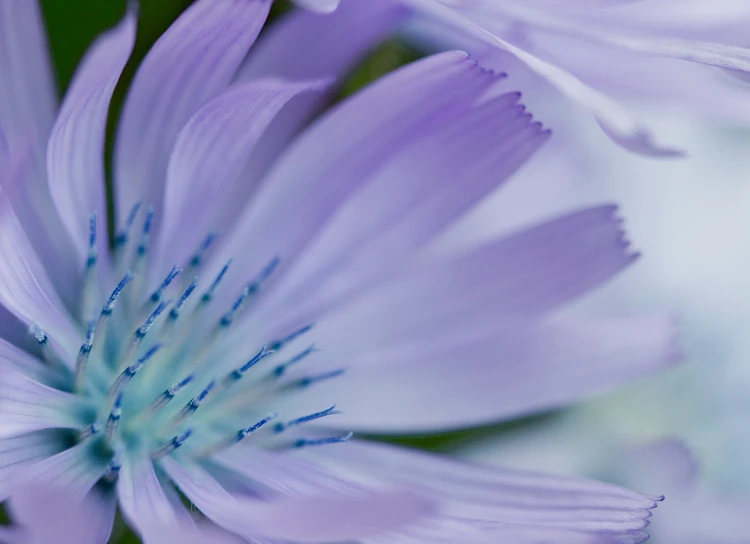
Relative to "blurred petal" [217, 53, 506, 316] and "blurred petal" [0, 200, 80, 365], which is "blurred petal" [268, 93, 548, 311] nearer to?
"blurred petal" [217, 53, 506, 316]

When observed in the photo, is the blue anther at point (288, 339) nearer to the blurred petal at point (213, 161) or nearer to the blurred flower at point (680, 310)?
the blurred petal at point (213, 161)

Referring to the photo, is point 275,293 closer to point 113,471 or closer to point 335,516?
point 113,471

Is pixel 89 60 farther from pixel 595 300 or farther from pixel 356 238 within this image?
pixel 595 300

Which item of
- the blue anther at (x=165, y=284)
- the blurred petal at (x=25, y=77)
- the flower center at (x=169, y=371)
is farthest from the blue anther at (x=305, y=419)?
the blurred petal at (x=25, y=77)

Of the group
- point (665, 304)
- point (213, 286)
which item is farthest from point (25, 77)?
point (665, 304)

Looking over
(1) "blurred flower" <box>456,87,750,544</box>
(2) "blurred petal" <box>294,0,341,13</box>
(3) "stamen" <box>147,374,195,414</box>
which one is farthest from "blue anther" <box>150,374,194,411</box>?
(1) "blurred flower" <box>456,87,750,544</box>

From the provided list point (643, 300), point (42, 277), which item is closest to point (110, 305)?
point (42, 277)
